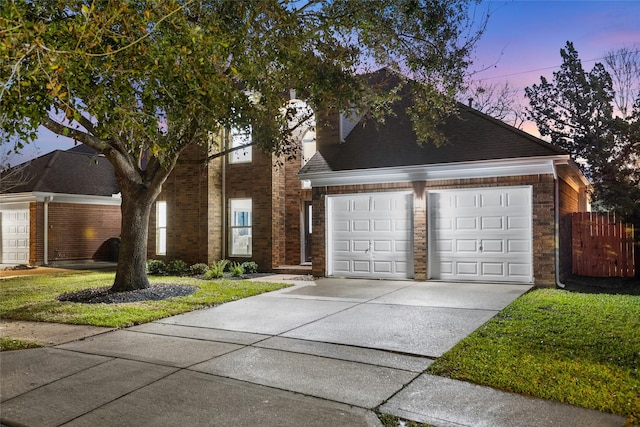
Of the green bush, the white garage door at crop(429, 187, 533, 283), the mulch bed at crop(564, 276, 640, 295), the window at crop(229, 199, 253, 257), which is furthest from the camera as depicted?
the window at crop(229, 199, 253, 257)

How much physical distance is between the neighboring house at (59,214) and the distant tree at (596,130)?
1927cm

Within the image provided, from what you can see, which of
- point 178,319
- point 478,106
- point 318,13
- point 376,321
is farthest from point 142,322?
point 478,106

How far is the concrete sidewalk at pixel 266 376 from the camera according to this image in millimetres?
4383

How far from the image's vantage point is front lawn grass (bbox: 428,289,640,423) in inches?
189

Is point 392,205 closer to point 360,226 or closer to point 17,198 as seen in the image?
point 360,226

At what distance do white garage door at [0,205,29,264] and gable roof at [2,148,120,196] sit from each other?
112 cm

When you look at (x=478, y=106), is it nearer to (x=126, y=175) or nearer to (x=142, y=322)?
(x=126, y=175)

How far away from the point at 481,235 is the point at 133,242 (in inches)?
353

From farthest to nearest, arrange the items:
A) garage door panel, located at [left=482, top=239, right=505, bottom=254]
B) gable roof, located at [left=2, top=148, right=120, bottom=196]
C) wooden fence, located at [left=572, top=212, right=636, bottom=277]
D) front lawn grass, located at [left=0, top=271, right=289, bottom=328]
Answer: gable roof, located at [left=2, top=148, right=120, bottom=196] → wooden fence, located at [left=572, top=212, right=636, bottom=277] → garage door panel, located at [left=482, top=239, right=505, bottom=254] → front lawn grass, located at [left=0, top=271, right=289, bottom=328]

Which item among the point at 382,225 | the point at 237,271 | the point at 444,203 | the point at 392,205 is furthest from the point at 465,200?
the point at 237,271

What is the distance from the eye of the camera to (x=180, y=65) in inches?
313

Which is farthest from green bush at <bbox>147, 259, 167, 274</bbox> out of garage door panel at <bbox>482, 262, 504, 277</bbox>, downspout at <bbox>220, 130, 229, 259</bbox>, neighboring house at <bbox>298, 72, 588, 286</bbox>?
garage door panel at <bbox>482, 262, 504, 277</bbox>

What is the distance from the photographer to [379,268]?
14.3 metres

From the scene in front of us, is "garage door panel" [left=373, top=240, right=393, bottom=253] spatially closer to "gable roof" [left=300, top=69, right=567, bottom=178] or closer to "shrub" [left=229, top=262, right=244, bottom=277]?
"gable roof" [left=300, top=69, right=567, bottom=178]
